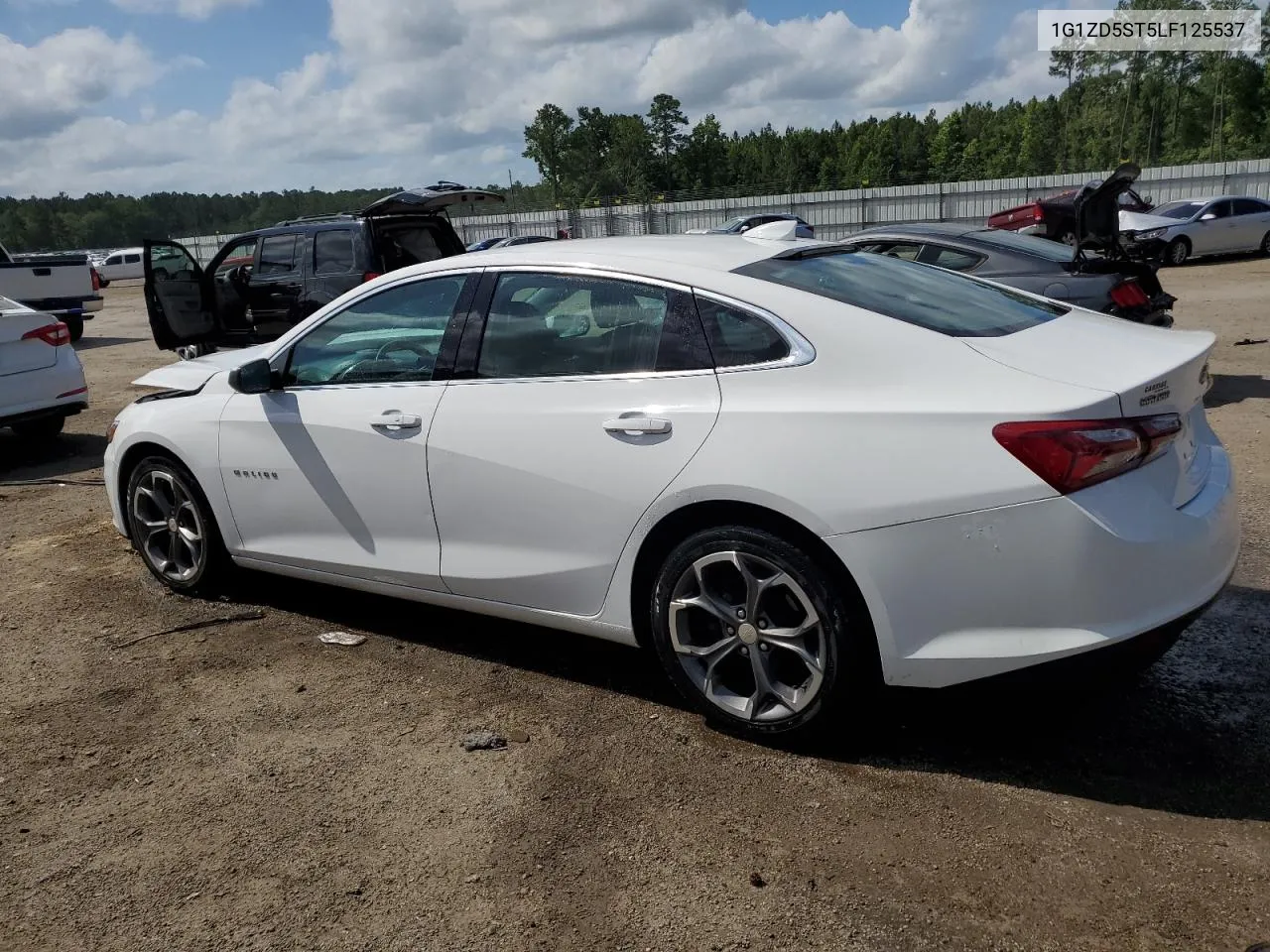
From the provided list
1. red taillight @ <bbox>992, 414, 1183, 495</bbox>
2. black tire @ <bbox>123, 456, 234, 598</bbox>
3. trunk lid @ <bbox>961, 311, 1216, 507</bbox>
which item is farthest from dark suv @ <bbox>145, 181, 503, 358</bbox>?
red taillight @ <bbox>992, 414, 1183, 495</bbox>

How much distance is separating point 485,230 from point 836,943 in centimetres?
5156

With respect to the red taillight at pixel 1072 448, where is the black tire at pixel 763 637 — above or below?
below

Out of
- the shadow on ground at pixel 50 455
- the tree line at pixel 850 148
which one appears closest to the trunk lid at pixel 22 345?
the shadow on ground at pixel 50 455

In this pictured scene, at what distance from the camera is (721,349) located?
3.31 meters

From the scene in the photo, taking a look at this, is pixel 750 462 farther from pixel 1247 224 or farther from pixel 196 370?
pixel 1247 224

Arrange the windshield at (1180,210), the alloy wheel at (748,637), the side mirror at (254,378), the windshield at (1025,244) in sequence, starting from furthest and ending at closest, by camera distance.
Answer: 1. the windshield at (1180,210)
2. the windshield at (1025,244)
3. the side mirror at (254,378)
4. the alloy wheel at (748,637)

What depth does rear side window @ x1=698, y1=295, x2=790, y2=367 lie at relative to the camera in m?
3.23

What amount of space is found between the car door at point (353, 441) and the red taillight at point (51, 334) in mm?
4637

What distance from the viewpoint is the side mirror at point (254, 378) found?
14.1 ft

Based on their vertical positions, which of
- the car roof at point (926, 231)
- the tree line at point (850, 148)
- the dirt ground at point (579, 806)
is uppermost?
the tree line at point (850, 148)

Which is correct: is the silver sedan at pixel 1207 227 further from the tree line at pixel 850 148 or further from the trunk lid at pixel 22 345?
the tree line at pixel 850 148

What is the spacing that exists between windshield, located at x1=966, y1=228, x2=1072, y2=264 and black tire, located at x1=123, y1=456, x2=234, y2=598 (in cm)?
654

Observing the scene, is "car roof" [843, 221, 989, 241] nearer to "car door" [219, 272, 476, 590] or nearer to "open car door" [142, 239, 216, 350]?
"car door" [219, 272, 476, 590]

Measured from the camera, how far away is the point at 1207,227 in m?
23.1
